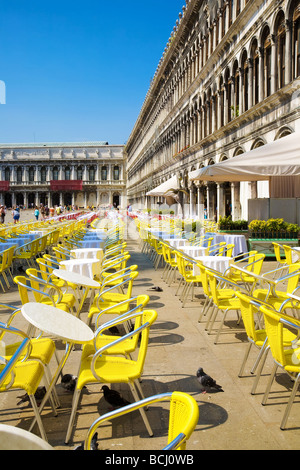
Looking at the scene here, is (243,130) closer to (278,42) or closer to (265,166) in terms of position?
(278,42)

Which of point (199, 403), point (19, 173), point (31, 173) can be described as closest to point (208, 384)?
point (199, 403)

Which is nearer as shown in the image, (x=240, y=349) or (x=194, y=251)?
(x=240, y=349)

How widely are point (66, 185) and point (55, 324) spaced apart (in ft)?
341

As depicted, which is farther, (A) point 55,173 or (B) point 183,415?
(A) point 55,173

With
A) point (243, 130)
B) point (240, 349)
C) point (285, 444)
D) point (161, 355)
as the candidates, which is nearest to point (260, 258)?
point (240, 349)

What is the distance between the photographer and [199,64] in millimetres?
30516

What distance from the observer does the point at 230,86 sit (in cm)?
2358

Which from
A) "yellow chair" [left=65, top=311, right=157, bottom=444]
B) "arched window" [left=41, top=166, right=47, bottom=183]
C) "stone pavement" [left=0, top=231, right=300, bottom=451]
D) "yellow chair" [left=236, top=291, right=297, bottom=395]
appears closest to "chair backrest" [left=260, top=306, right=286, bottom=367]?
"yellow chair" [left=236, top=291, right=297, bottom=395]

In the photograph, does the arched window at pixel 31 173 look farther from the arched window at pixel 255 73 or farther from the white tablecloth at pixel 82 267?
the white tablecloth at pixel 82 267

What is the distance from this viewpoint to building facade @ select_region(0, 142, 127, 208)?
108m

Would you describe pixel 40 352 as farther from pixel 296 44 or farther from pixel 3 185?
pixel 3 185

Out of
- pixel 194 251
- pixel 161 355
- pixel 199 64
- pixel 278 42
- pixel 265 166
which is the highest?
pixel 199 64

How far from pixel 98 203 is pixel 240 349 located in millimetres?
104600

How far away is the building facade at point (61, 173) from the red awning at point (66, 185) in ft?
10.2
